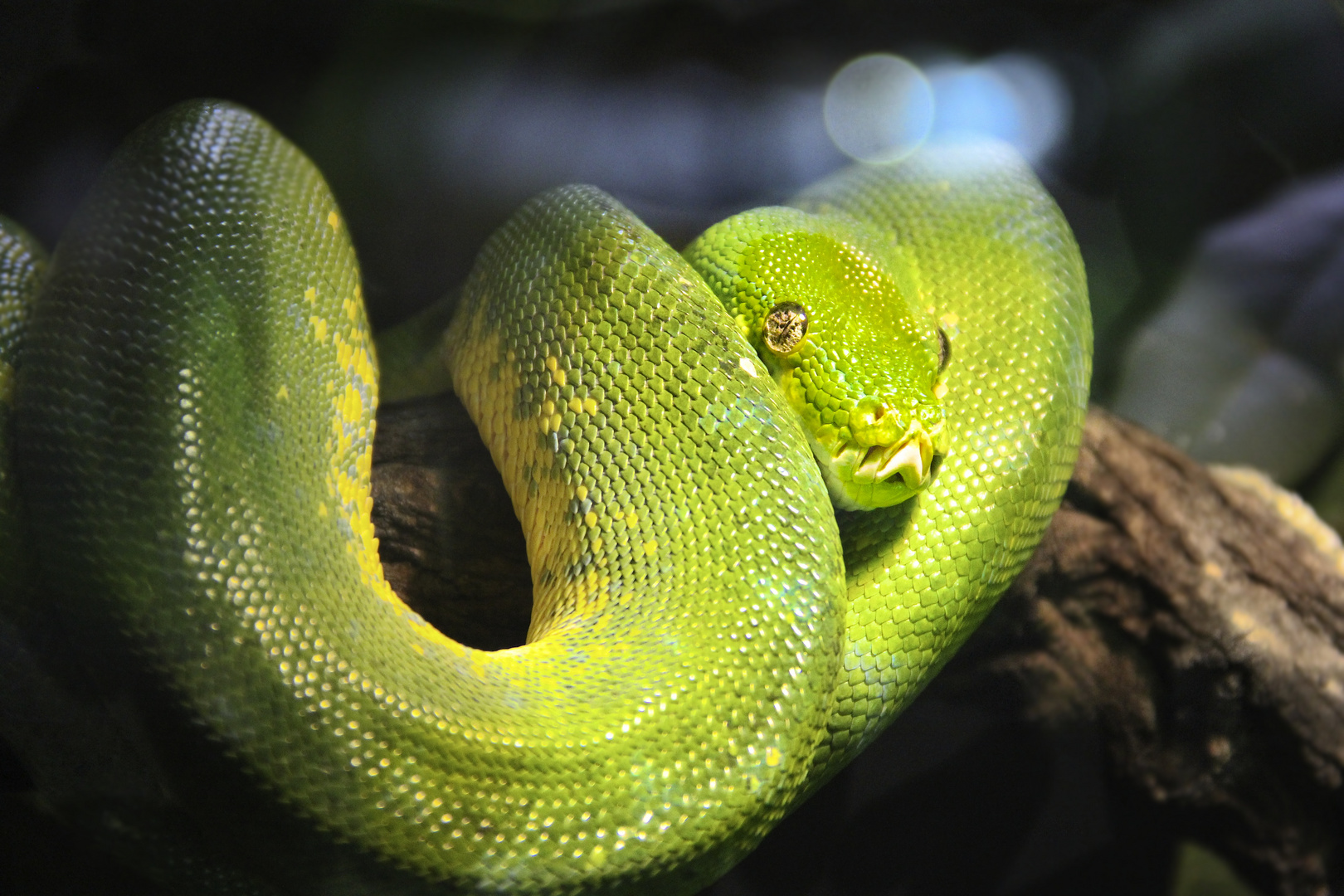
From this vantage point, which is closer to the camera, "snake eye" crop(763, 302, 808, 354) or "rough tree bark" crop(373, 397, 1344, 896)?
"snake eye" crop(763, 302, 808, 354)

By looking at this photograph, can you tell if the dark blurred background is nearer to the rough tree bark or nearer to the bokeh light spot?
the bokeh light spot

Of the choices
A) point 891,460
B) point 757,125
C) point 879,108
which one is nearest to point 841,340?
point 891,460

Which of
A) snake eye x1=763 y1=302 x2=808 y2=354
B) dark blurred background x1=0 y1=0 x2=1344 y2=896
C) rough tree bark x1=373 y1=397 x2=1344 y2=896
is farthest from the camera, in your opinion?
rough tree bark x1=373 y1=397 x2=1344 y2=896

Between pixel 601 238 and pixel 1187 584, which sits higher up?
pixel 601 238

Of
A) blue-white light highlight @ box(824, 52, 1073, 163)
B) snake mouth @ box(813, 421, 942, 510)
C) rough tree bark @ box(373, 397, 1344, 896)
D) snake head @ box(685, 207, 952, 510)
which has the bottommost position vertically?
rough tree bark @ box(373, 397, 1344, 896)

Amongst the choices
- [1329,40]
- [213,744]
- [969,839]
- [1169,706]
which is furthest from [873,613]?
[1329,40]

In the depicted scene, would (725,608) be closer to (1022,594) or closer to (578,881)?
(578,881)

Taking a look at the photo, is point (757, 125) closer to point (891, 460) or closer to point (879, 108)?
point (879, 108)

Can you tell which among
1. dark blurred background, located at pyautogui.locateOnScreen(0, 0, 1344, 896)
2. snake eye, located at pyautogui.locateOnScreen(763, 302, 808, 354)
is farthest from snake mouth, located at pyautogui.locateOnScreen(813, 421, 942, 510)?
dark blurred background, located at pyautogui.locateOnScreen(0, 0, 1344, 896)

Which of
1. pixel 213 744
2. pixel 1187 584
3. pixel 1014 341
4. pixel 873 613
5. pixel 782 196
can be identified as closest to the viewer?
pixel 213 744
